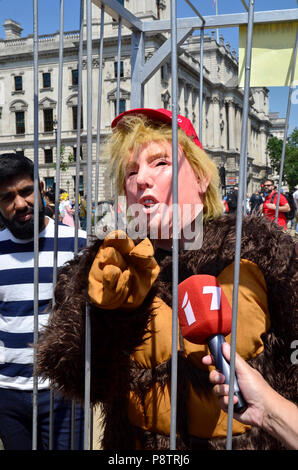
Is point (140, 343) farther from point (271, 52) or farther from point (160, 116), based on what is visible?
point (271, 52)

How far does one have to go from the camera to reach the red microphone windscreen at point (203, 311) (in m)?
1.01

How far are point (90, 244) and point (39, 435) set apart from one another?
3.95 ft

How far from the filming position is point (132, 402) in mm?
1325

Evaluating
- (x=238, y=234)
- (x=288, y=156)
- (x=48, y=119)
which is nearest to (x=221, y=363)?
(x=238, y=234)

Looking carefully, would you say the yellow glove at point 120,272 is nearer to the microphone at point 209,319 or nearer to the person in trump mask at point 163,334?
the person in trump mask at point 163,334

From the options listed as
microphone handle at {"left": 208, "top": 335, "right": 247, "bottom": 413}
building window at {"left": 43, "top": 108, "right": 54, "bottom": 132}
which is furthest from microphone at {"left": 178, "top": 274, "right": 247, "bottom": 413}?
building window at {"left": 43, "top": 108, "right": 54, "bottom": 132}

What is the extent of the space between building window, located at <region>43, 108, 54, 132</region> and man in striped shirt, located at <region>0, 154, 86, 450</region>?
103ft

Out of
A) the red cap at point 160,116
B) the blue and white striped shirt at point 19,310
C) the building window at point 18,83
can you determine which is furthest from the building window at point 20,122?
the red cap at point 160,116

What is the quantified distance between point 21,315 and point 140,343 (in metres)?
0.94

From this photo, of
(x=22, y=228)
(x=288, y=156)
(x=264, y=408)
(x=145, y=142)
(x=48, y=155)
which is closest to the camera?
(x=264, y=408)

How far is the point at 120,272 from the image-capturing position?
3.52 feet

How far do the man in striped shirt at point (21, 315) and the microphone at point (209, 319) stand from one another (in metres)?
1.06

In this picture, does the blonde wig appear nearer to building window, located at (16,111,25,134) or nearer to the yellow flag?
the yellow flag

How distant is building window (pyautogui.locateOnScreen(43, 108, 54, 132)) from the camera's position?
108 ft
